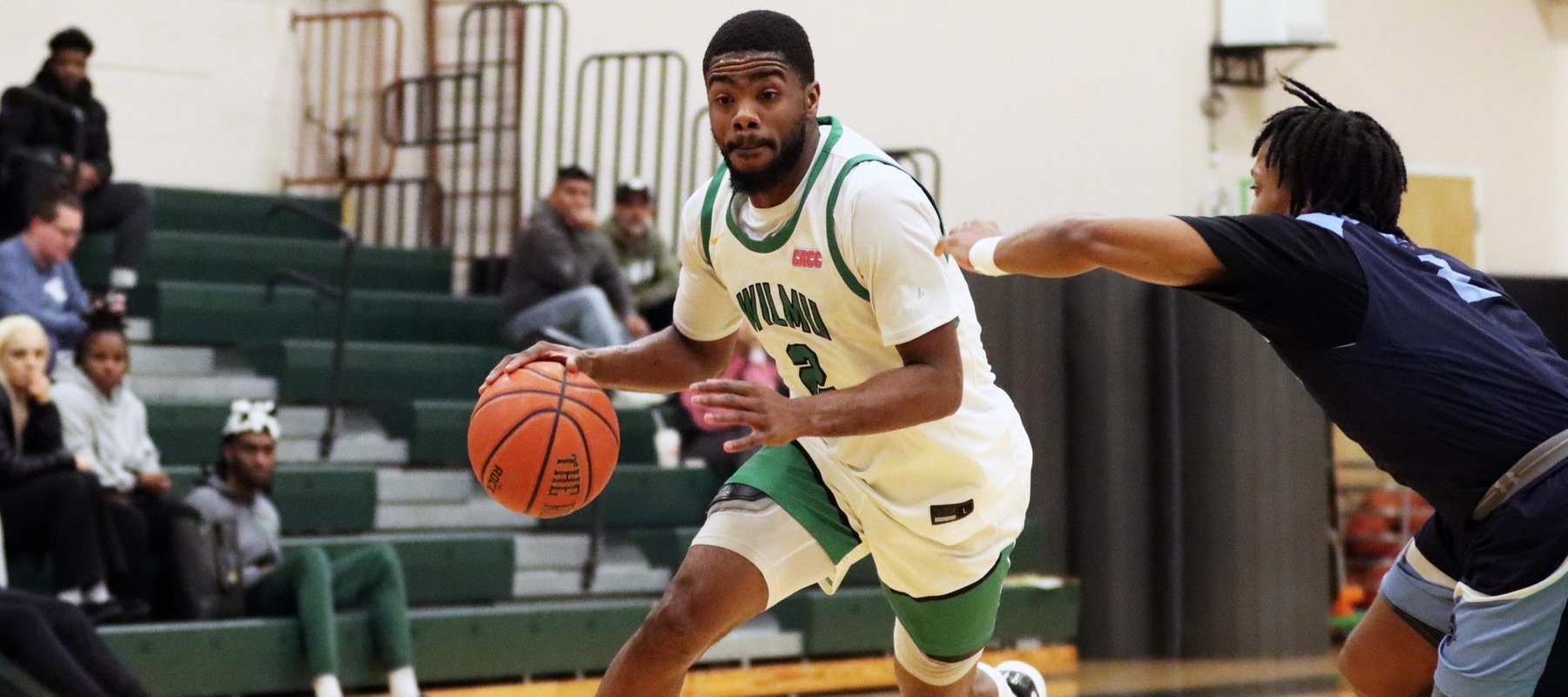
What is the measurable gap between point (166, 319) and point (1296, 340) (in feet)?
22.7

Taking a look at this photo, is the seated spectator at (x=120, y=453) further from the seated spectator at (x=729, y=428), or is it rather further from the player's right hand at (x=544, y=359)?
the player's right hand at (x=544, y=359)

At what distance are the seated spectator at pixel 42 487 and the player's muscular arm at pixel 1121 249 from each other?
4514 millimetres

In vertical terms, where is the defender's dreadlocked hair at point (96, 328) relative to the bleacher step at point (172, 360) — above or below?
above

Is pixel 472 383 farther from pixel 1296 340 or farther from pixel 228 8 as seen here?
pixel 1296 340

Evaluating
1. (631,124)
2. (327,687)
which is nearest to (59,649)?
(327,687)

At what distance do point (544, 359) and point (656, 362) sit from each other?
0.30m

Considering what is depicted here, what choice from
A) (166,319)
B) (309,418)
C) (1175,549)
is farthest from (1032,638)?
(166,319)

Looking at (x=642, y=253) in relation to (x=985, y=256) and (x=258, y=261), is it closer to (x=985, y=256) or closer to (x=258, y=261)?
(x=258, y=261)

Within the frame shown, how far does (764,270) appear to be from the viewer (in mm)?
3982

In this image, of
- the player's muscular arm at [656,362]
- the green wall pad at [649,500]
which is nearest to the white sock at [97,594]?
the green wall pad at [649,500]

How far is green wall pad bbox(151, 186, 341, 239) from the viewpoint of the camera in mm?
10289

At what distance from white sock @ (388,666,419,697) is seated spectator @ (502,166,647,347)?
230 centimetres

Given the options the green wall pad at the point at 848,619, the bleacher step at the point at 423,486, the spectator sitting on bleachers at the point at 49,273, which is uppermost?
the spectator sitting on bleachers at the point at 49,273

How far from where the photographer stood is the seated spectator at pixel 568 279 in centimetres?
914
